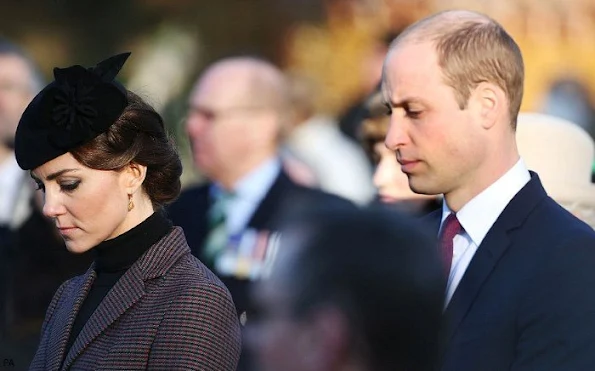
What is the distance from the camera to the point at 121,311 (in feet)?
8.07

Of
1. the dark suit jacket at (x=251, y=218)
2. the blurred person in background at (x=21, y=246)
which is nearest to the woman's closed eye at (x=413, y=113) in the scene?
the dark suit jacket at (x=251, y=218)

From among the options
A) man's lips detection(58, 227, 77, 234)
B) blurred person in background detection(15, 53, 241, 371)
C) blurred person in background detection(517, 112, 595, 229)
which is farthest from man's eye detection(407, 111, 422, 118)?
blurred person in background detection(517, 112, 595, 229)

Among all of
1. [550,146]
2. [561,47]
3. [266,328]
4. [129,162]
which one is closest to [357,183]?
[561,47]

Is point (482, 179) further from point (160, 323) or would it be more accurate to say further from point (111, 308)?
point (111, 308)

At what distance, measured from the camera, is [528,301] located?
6.93 feet

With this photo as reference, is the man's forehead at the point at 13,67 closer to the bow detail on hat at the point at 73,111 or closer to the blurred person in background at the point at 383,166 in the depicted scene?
the blurred person in background at the point at 383,166

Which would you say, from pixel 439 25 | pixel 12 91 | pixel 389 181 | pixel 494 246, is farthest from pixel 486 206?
pixel 12 91

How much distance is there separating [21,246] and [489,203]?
122 inches

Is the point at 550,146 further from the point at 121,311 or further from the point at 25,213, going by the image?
the point at 25,213

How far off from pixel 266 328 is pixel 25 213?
379 centimetres

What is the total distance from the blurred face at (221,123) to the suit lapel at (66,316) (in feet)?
6.90

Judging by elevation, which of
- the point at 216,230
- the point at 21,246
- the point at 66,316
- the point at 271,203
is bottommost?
the point at 21,246

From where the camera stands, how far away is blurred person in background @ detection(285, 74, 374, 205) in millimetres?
4578

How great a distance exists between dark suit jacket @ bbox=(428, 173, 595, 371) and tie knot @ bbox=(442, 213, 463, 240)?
0.33 feet
